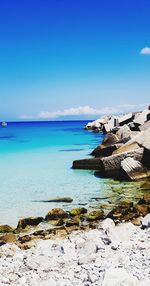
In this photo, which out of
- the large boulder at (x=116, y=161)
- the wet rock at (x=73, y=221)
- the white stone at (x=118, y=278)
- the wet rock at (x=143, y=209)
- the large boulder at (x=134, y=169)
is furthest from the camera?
the large boulder at (x=116, y=161)

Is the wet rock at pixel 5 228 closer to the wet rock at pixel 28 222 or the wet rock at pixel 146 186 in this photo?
the wet rock at pixel 28 222

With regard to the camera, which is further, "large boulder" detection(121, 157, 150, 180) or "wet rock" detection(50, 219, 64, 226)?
"large boulder" detection(121, 157, 150, 180)

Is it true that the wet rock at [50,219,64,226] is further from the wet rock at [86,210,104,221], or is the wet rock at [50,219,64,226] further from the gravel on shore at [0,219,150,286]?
the gravel on shore at [0,219,150,286]

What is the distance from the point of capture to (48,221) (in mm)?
8812

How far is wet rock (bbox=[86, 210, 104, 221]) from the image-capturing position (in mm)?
8607

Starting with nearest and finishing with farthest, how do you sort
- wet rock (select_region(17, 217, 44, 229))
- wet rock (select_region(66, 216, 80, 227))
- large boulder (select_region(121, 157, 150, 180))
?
wet rock (select_region(66, 216, 80, 227)) < wet rock (select_region(17, 217, 44, 229)) < large boulder (select_region(121, 157, 150, 180))

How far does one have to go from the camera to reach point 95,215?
875cm

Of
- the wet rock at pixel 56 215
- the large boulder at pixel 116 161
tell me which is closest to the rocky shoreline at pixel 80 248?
the wet rock at pixel 56 215

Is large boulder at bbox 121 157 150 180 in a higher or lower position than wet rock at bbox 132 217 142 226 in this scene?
higher

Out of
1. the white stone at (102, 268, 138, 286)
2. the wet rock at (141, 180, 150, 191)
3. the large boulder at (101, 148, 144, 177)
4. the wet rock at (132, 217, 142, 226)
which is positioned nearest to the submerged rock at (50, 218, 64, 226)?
the wet rock at (132, 217, 142, 226)

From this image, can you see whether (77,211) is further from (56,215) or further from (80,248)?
(80,248)

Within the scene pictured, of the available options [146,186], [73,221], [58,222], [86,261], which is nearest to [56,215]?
[58,222]

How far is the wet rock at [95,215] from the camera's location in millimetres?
8607

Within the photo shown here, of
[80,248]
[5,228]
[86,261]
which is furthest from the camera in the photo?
[5,228]
